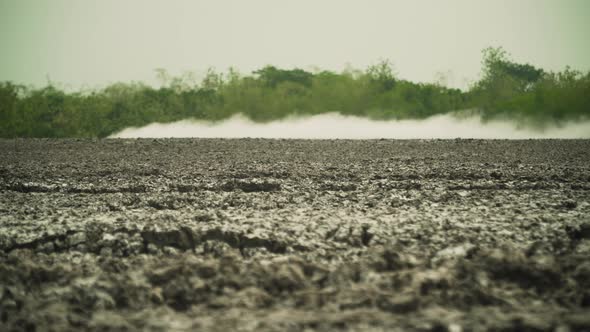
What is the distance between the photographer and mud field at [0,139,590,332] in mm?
3281

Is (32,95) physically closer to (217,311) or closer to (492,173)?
(492,173)

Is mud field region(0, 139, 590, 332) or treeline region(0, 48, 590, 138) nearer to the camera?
mud field region(0, 139, 590, 332)

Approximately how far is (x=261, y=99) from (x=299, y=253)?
24.3 meters

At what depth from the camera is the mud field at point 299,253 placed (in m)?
3.28

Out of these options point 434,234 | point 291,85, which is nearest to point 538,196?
point 434,234

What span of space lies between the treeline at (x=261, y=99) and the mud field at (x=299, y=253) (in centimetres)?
1850

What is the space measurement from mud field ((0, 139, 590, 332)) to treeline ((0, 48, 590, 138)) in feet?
60.7

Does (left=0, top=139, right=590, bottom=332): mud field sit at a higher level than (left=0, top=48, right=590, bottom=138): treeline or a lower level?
lower

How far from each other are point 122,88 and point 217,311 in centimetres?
2904

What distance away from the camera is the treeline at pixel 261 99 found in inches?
1070

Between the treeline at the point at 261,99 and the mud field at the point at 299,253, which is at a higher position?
the treeline at the point at 261,99

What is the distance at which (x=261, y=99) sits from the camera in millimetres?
28266

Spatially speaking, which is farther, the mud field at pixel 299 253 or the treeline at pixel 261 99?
the treeline at pixel 261 99

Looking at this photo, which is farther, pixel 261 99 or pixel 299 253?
pixel 261 99
